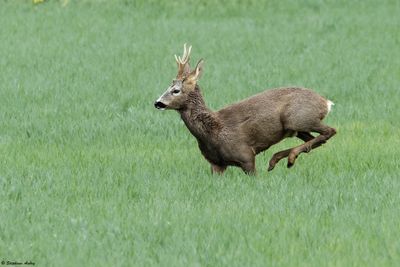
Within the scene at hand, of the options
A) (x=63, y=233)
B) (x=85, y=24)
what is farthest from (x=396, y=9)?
(x=63, y=233)

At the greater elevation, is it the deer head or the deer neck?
the deer head

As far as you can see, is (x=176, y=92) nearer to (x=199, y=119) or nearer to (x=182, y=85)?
(x=182, y=85)

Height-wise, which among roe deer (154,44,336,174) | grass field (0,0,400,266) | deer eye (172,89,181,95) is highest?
deer eye (172,89,181,95)

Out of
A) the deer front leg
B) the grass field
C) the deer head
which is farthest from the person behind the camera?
the deer front leg

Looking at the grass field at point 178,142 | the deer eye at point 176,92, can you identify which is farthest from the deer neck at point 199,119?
the grass field at point 178,142

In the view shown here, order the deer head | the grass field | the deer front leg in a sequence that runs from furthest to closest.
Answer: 1. the deer front leg
2. the deer head
3. the grass field

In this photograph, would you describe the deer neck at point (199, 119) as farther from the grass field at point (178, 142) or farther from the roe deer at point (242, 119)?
the grass field at point (178, 142)

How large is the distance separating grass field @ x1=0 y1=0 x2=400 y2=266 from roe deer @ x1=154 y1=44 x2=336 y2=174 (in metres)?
0.24

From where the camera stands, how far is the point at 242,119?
9875mm

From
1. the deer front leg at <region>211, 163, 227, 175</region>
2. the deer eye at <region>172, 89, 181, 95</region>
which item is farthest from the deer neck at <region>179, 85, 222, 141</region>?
the deer front leg at <region>211, 163, 227, 175</region>

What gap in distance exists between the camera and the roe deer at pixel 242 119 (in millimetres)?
9750

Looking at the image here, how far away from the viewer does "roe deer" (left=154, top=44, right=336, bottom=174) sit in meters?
9.75

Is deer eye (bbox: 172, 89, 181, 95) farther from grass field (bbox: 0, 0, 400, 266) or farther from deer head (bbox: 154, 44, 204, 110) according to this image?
grass field (bbox: 0, 0, 400, 266)

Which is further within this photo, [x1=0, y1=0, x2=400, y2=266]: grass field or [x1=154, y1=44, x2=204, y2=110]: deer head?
[x1=154, y1=44, x2=204, y2=110]: deer head
